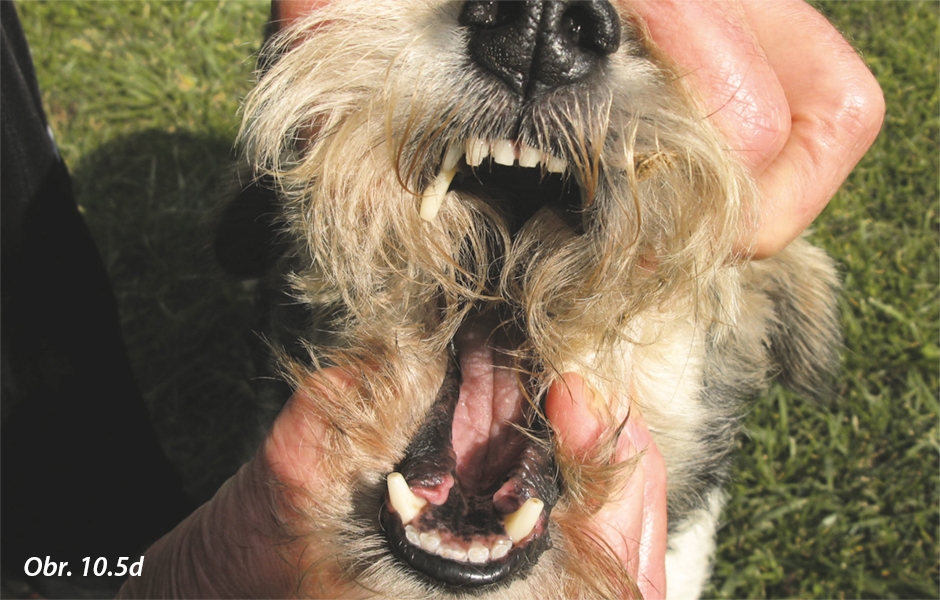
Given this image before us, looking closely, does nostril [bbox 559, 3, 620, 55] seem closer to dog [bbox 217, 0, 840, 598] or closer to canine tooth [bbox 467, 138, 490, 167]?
dog [bbox 217, 0, 840, 598]

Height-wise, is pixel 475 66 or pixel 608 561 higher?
pixel 475 66

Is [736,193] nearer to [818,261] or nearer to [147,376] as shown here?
[818,261]

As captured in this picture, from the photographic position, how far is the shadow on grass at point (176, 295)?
4.60 meters

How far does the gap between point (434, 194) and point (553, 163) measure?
30 centimetres

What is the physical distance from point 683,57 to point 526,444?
1139mm

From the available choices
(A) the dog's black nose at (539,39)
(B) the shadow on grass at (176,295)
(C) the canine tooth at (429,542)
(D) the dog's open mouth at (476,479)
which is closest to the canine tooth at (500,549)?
(D) the dog's open mouth at (476,479)

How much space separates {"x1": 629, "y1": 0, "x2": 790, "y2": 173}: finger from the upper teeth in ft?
1.24


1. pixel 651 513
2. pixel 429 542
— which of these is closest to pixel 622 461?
pixel 651 513

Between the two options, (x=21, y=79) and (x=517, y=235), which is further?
(x=21, y=79)

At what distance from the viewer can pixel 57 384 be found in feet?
11.0

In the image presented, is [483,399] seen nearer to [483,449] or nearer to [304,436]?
[483,449]

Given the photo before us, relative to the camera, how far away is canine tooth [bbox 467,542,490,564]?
193 centimetres

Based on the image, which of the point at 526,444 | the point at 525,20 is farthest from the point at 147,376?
the point at 525,20

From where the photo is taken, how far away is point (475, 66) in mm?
1795
